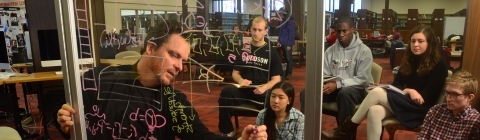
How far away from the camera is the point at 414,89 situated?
1.87 m

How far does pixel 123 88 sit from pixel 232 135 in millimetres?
513

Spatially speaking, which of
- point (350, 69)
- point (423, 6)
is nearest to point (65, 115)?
point (350, 69)

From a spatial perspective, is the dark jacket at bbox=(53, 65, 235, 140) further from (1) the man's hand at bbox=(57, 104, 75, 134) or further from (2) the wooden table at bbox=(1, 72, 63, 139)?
(2) the wooden table at bbox=(1, 72, 63, 139)

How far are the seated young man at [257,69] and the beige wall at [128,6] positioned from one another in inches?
10.4

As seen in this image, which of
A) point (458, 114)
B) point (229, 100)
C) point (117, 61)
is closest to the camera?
point (229, 100)

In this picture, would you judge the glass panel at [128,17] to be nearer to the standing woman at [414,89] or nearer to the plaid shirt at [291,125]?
the plaid shirt at [291,125]

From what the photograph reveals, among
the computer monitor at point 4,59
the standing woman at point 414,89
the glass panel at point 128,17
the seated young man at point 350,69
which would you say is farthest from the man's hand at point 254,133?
the computer monitor at point 4,59

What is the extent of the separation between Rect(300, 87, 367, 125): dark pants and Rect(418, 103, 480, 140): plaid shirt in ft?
1.32

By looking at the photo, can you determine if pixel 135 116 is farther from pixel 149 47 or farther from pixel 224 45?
pixel 224 45

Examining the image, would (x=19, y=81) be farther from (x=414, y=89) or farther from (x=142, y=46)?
(x=414, y=89)

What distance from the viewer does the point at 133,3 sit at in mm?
1303

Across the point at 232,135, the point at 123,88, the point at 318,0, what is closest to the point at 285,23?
the point at 318,0

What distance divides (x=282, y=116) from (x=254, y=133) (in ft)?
0.72

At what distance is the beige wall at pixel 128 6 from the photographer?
4.10ft
